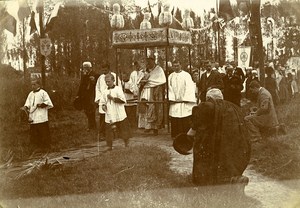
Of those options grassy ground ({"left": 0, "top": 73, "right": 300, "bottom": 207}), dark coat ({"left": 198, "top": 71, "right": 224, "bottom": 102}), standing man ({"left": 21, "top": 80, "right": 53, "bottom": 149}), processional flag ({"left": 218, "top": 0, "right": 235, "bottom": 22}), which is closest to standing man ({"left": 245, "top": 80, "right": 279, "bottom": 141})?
grassy ground ({"left": 0, "top": 73, "right": 300, "bottom": 207})

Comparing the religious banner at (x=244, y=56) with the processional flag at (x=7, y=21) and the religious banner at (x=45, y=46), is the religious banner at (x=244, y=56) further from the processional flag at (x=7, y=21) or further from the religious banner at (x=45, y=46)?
the processional flag at (x=7, y=21)

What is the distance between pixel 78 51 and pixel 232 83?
4.38ft

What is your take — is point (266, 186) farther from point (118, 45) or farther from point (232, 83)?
point (118, 45)

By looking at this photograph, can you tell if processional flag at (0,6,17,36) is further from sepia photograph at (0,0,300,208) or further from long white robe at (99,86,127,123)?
long white robe at (99,86,127,123)

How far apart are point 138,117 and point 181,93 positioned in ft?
2.07

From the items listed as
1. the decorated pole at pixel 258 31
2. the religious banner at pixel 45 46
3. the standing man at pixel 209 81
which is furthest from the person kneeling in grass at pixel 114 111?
the decorated pole at pixel 258 31

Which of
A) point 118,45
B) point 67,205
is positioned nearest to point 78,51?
point 118,45

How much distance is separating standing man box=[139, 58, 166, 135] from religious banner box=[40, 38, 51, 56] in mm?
1006

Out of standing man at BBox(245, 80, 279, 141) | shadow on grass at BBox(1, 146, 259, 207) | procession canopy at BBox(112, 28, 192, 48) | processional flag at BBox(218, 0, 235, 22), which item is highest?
processional flag at BBox(218, 0, 235, 22)

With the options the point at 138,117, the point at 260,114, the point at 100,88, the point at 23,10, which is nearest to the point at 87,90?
the point at 100,88

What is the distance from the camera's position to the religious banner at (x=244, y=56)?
16.3 ft

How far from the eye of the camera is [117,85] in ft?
16.8

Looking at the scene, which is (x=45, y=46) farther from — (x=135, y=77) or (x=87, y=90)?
(x=135, y=77)

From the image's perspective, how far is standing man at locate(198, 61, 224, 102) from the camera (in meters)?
5.10
